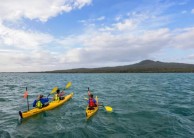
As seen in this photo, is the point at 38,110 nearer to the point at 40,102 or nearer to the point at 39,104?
the point at 39,104

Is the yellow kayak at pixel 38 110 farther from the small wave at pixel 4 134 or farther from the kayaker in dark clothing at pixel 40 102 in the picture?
the small wave at pixel 4 134

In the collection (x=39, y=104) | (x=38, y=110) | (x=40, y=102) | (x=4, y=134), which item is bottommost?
(x=4, y=134)

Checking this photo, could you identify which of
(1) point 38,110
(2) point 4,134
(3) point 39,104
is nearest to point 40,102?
(3) point 39,104

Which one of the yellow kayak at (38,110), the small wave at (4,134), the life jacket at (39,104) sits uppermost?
the life jacket at (39,104)

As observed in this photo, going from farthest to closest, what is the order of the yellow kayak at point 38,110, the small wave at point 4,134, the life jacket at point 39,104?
1. the life jacket at point 39,104
2. the yellow kayak at point 38,110
3. the small wave at point 4,134

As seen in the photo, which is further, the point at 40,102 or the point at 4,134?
the point at 40,102

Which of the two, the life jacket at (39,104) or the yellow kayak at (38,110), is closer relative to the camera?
the yellow kayak at (38,110)

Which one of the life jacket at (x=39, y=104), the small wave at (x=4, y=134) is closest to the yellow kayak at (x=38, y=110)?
the life jacket at (x=39, y=104)

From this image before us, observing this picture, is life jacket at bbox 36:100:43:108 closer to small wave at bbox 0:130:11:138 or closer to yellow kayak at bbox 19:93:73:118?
yellow kayak at bbox 19:93:73:118

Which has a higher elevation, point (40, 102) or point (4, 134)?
point (40, 102)

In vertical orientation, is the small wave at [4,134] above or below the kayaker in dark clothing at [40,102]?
below

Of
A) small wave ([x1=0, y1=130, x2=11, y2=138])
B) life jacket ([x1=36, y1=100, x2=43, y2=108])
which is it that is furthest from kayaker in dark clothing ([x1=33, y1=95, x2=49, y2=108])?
small wave ([x1=0, y1=130, x2=11, y2=138])

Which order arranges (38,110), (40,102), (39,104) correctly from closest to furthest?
(38,110)
(39,104)
(40,102)

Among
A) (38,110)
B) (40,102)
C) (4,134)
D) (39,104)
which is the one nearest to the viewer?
(4,134)
